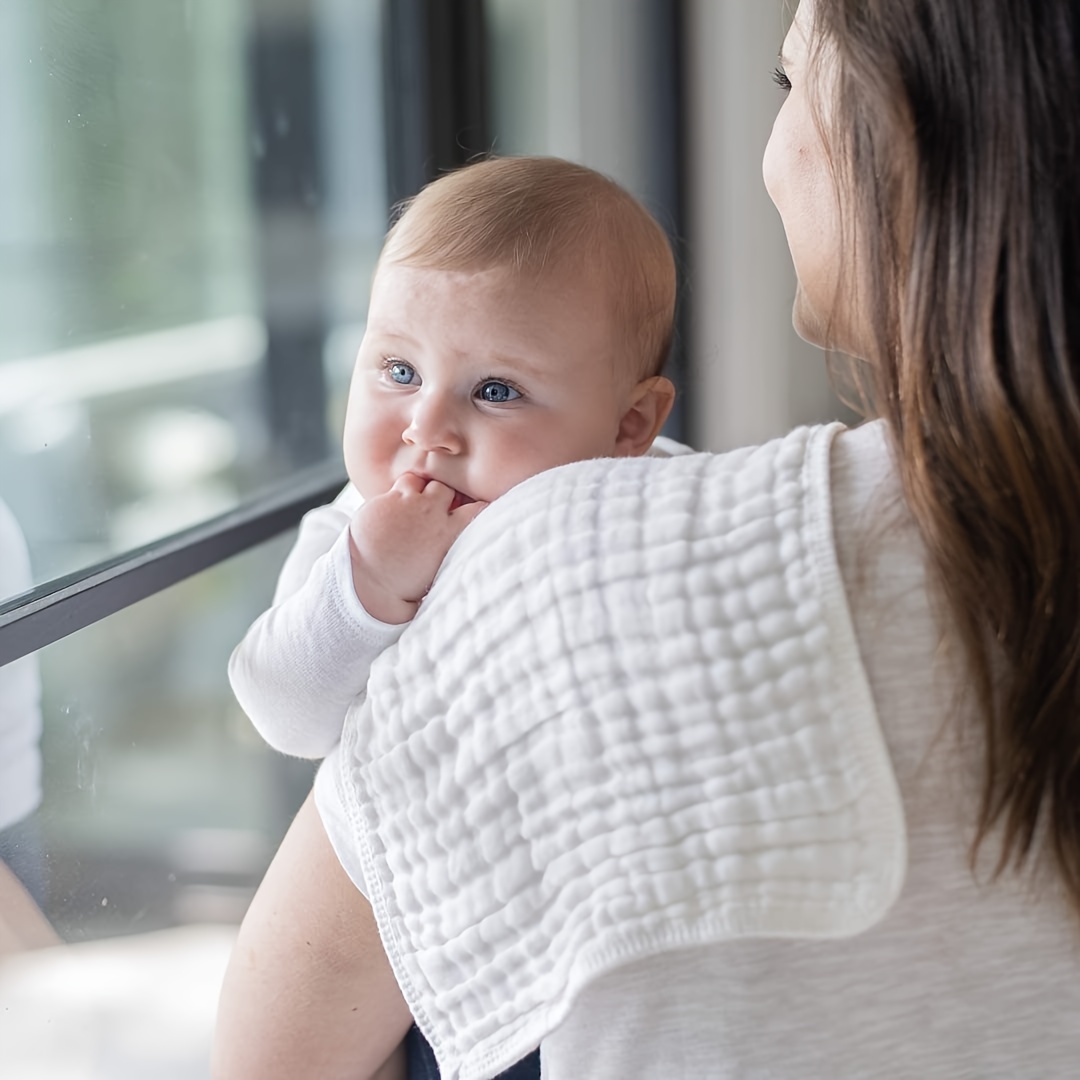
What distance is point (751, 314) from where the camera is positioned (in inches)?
94.7

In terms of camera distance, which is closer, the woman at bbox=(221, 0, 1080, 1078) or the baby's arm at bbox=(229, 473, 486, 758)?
the woman at bbox=(221, 0, 1080, 1078)

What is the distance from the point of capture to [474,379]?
3.12 feet

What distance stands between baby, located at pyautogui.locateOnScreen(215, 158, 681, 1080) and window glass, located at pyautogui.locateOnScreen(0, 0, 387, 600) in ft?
0.89

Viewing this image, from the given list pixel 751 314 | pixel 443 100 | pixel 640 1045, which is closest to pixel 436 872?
pixel 640 1045

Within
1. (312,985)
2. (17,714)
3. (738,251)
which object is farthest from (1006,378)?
(738,251)

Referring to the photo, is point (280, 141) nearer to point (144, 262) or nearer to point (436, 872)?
point (144, 262)

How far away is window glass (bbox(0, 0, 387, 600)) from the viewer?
1030mm

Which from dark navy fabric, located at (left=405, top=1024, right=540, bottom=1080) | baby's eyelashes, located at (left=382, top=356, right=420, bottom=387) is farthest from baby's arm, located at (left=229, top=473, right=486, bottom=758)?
dark navy fabric, located at (left=405, top=1024, right=540, bottom=1080)

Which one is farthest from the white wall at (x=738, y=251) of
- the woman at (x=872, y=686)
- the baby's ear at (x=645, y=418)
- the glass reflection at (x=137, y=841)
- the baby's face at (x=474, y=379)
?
the woman at (x=872, y=686)

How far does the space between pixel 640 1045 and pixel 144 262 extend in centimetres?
94

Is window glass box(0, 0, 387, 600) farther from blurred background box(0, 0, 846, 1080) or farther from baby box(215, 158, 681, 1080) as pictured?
baby box(215, 158, 681, 1080)

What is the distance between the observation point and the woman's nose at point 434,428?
929 mm

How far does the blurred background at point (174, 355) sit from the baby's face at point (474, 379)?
313mm

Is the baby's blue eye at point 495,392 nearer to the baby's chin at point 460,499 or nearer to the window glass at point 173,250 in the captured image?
the baby's chin at point 460,499
